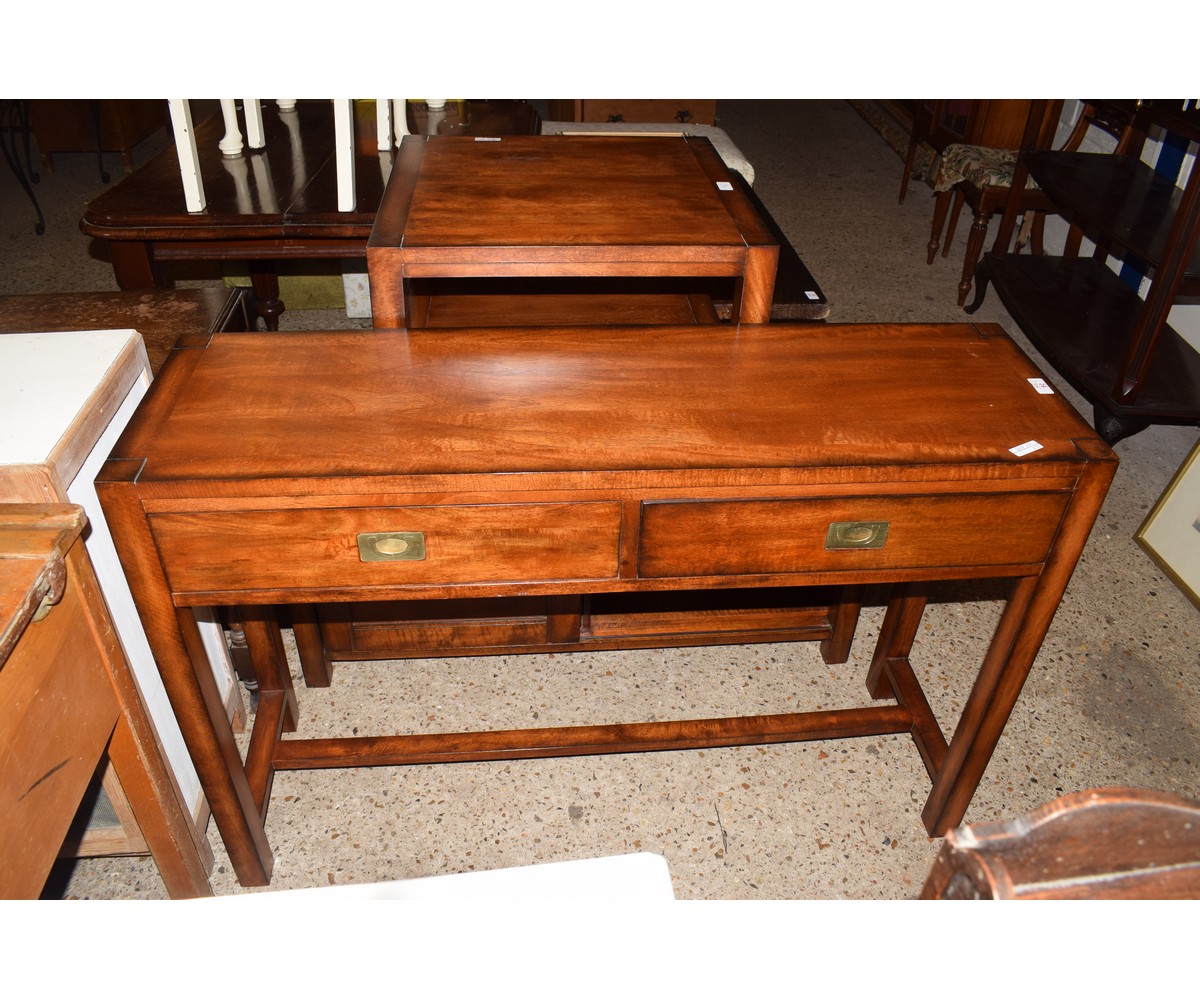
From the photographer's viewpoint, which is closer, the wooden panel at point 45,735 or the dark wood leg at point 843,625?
the wooden panel at point 45,735

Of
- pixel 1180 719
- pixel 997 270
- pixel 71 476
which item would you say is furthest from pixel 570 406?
pixel 997 270

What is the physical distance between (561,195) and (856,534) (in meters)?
0.95

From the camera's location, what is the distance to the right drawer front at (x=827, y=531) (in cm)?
141

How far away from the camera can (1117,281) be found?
3.76 m

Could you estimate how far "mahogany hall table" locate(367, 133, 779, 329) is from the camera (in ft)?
5.49

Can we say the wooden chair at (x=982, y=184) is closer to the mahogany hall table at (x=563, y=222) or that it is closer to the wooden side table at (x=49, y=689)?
the mahogany hall table at (x=563, y=222)

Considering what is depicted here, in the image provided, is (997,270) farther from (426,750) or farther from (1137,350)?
(426,750)

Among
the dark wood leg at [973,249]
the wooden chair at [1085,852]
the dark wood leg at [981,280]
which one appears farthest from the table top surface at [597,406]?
the dark wood leg at [973,249]

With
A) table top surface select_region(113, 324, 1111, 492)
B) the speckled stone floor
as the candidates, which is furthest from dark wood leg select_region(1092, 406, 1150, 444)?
table top surface select_region(113, 324, 1111, 492)

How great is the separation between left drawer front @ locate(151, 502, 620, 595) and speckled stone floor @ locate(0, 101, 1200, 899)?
0.85m

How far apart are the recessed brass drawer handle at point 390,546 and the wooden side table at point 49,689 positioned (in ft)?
1.26

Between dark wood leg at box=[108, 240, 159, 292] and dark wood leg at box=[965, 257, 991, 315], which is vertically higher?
dark wood leg at box=[108, 240, 159, 292]

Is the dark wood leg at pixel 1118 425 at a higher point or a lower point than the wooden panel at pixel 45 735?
lower

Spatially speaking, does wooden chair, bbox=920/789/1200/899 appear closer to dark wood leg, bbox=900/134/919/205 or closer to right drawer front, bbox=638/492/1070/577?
right drawer front, bbox=638/492/1070/577
